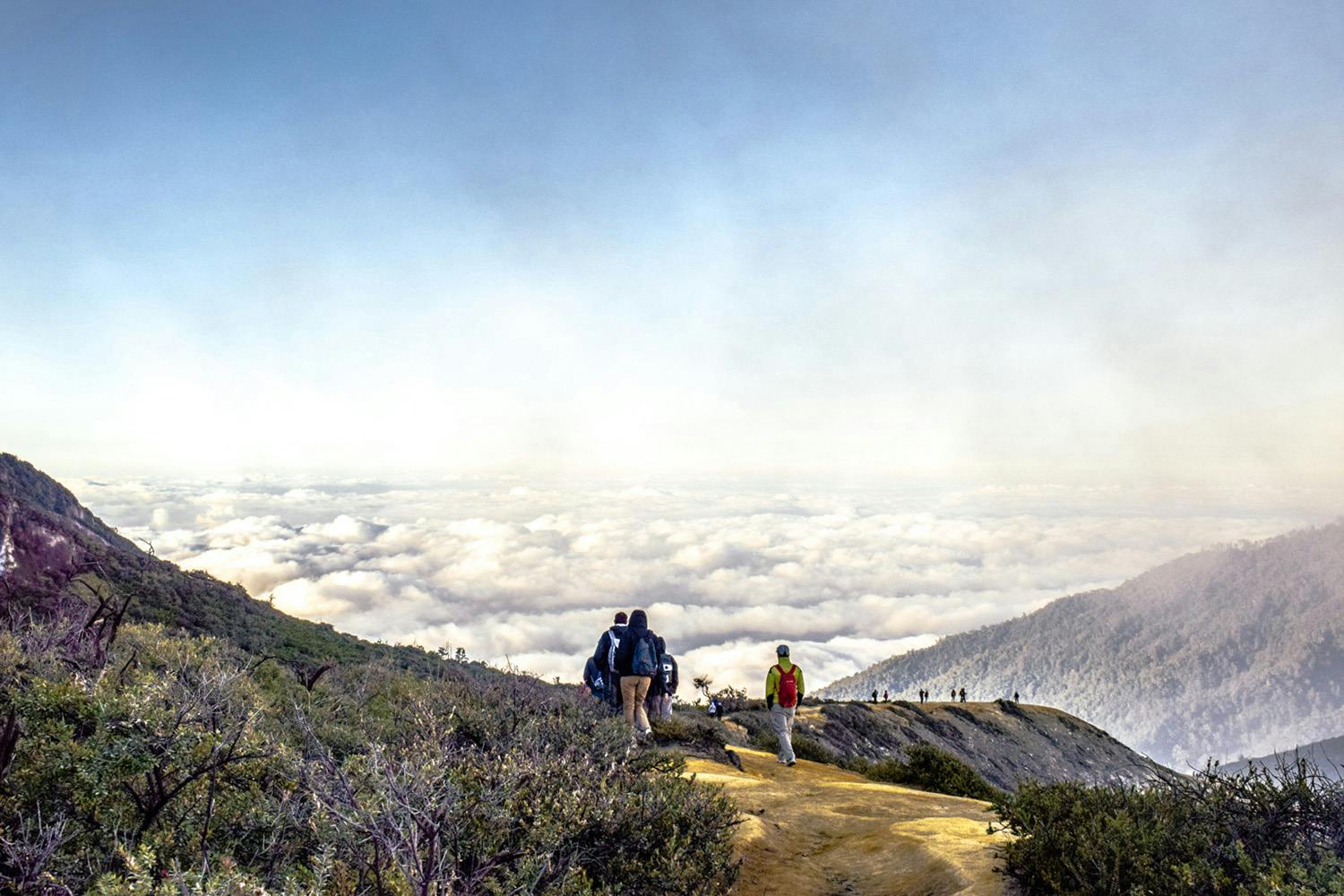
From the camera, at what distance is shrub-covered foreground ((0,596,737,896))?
359 centimetres

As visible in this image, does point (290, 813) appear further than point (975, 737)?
No

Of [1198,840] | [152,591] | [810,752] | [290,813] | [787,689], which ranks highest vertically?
[152,591]

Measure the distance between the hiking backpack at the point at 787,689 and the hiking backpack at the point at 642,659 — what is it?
309cm

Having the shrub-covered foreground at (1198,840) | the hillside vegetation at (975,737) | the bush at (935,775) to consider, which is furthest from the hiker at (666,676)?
the shrub-covered foreground at (1198,840)

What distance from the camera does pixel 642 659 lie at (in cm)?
1252

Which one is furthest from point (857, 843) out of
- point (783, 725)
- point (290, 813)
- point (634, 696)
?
point (783, 725)

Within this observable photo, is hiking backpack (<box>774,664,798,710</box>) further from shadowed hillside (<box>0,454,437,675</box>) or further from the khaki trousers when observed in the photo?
shadowed hillside (<box>0,454,437,675</box>)

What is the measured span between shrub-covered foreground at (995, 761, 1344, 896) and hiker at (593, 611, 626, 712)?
299 inches

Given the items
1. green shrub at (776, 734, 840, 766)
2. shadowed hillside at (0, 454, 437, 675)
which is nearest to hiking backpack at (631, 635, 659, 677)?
green shrub at (776, 734, 840, 766)

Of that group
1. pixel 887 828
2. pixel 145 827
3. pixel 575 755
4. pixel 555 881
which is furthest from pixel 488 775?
pixel 887 828

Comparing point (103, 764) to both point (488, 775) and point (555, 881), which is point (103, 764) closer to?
point (488, 775)

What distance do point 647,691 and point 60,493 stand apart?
187 feet

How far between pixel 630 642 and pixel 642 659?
14.7 inches

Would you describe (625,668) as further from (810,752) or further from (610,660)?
(810,752)
